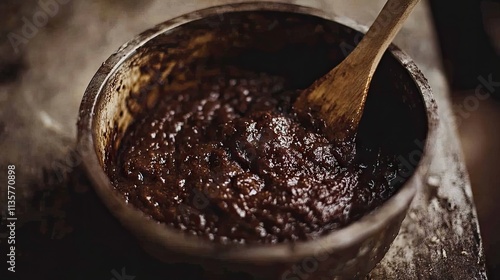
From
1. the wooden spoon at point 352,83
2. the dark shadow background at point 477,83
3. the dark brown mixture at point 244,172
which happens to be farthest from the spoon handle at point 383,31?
the dark shadow background at point 477,83

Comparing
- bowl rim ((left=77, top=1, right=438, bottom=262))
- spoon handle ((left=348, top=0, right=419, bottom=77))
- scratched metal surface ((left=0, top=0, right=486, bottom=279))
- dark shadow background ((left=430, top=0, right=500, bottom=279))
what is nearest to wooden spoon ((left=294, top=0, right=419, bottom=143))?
spoon handle ((left=348, top=0, right=419, bottom=77))

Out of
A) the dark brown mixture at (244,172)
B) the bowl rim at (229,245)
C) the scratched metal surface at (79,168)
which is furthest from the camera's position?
the scratched metal surface at (79,168)

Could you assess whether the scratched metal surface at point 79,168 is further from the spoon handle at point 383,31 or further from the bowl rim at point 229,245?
the spoon handle at point 383,31

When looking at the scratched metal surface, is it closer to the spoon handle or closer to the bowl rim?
the bowl rim

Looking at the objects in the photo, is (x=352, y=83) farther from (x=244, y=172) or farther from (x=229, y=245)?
(x=229, y=245)

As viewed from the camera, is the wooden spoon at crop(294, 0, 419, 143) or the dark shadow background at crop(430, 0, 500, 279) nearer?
the wooden spoon at crop(294, 0, 419, 143)

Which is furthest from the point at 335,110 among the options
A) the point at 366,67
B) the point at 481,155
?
the point at 481,155

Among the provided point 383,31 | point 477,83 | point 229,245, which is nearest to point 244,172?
point 229,245
